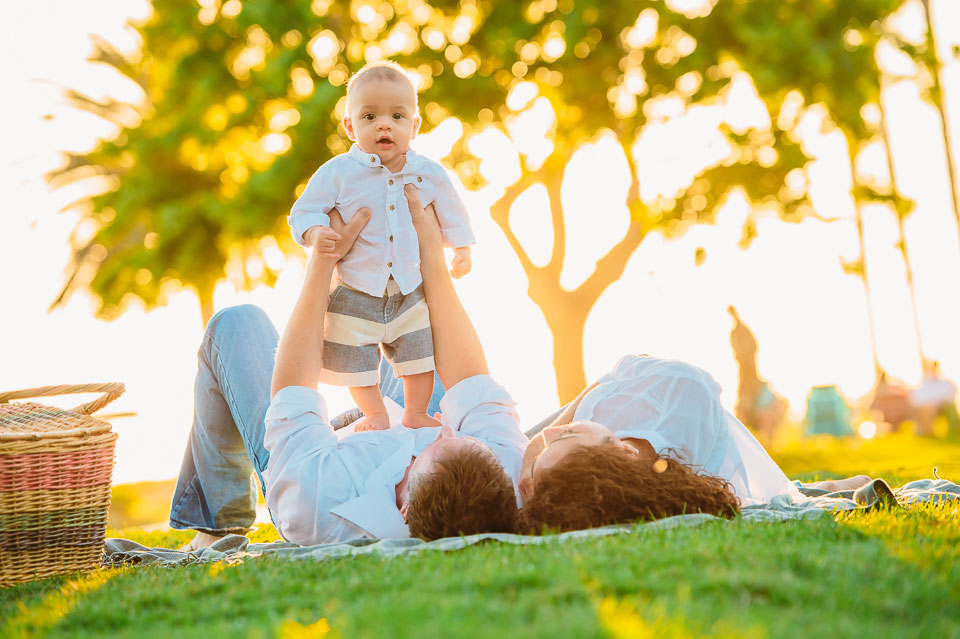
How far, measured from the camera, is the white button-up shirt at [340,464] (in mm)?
3387

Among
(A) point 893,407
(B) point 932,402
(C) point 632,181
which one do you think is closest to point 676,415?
(C) point 632,181

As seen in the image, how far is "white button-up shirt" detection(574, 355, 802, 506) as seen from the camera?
3586mm

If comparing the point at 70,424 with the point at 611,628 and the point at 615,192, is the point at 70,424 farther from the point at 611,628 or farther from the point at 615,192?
the point at 615,192

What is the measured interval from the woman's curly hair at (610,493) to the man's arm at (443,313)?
955 millimetres

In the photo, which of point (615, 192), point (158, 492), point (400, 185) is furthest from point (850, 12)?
point (158, 492)

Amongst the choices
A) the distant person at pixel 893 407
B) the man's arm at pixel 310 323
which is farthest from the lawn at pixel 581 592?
the distant person at pixel 893 407

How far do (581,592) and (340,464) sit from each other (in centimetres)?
145

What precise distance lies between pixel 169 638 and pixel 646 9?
35.7 ft

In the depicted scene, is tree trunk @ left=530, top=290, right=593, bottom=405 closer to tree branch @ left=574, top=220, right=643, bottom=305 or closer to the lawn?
tree branch @ left=574, top=220, right=643, bottom=305

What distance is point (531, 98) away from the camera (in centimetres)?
1216

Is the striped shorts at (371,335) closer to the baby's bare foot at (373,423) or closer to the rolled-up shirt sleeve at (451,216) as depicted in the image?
the baby's bare foot at (373,423)

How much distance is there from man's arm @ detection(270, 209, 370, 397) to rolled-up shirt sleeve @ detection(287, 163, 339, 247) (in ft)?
0.46

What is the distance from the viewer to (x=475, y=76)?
11.5 m

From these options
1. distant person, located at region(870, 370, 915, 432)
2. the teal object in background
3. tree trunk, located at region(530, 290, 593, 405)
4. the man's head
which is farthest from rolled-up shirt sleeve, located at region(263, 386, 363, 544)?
distant person, located at region(870, 370, 915, 432)
